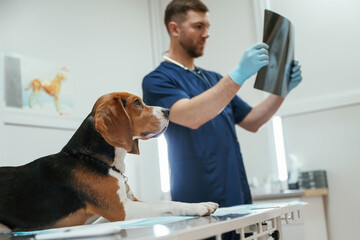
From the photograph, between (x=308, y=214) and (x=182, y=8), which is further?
(x=308, y=214)

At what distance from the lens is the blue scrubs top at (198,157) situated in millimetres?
1528

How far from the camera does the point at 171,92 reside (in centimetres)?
149

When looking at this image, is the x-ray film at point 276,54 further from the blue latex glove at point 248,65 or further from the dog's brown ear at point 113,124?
the dog's brown ear at point 113,124

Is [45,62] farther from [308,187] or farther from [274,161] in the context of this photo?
[308,187]

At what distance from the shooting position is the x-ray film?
154 cm

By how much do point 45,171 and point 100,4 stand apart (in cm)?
271

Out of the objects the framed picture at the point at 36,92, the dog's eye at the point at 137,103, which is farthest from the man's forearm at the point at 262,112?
the framed picture at the point at 36,92

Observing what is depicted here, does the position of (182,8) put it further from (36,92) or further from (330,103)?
(330,103)

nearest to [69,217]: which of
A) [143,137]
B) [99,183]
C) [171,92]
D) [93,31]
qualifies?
[99,183]

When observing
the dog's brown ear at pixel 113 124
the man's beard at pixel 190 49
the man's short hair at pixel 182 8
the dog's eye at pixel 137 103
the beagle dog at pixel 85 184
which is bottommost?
the beagle dog at pixel 85 184

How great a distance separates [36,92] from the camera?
8.57 ft

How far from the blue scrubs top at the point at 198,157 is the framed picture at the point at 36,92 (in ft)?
4.06

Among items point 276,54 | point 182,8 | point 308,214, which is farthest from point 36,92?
point 308,214

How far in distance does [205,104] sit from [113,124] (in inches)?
24.4
